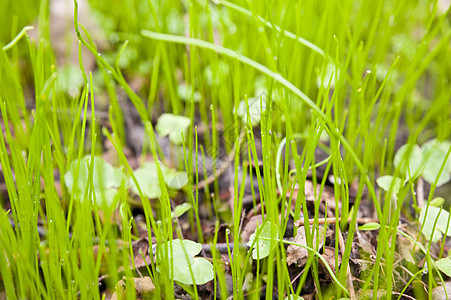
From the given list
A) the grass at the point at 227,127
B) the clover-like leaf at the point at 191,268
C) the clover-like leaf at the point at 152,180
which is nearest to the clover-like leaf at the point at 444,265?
the grass at the point at 227,127

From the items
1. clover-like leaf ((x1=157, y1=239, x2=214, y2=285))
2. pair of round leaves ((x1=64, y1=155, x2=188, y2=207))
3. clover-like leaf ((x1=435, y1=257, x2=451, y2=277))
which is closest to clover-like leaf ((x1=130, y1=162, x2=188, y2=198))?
pair of round leaves ((x1=64, y1=155, x2=188, y2=207))

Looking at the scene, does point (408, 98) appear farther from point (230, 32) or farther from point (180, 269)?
point (180, 269)

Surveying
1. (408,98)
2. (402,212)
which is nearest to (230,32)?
(408,98)

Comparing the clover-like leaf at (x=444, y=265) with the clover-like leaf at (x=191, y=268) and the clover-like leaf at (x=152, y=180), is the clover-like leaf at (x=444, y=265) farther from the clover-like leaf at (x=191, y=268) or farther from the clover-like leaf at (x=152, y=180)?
the clover-like leaf at (x=152, y=180)

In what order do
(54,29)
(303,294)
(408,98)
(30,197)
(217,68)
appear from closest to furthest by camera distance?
1. (30,197)
2. (303,294)
3. (217,68)
4. (408,98)
5. (54,29)

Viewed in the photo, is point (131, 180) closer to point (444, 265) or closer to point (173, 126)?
point (173, 126)

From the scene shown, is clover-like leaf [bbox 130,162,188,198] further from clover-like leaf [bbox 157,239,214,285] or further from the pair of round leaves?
clover-like leaf [bbox 157,239,214,285]
